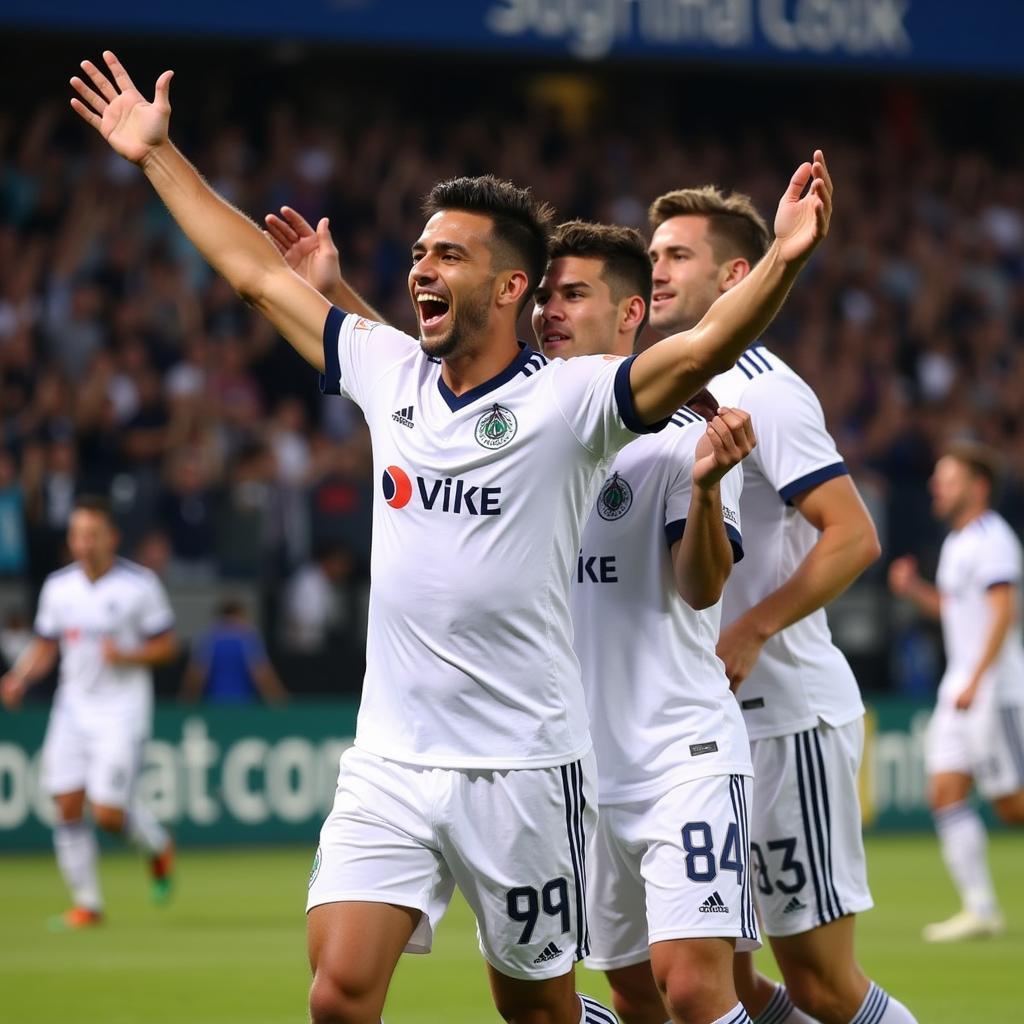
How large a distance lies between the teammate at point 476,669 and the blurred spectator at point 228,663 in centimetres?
1152

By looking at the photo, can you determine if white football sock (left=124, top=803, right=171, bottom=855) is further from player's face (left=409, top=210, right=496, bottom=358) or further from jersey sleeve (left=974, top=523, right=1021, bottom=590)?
player's face (left=409, top=210, right=496, bottom=358)

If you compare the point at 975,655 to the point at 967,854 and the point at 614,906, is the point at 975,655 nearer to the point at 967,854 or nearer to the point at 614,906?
the point at 967,854

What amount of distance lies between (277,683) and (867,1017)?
11.7 m

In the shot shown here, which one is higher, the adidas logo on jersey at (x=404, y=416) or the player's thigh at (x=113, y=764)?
the adidas logo on jersey at (x=404, y=416)

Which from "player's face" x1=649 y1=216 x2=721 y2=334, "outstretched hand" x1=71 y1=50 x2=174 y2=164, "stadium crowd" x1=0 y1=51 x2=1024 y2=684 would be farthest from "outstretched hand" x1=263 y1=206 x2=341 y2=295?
"stadium crowd" x1=0 y1=51 x2=1024 y2=684

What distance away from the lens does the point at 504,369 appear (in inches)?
211

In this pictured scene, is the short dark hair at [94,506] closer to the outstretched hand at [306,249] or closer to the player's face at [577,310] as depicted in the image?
the outstretched hand at [306,249]

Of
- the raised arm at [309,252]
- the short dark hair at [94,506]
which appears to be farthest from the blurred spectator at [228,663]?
the raised arm at [309,252]

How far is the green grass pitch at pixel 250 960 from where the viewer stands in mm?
8891

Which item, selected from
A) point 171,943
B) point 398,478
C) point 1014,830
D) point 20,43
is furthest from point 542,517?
point 20,43

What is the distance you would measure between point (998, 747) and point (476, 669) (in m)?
7.50

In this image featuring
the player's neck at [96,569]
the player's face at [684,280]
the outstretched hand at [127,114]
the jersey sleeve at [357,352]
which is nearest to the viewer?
the jersey sleeve at [357,352]

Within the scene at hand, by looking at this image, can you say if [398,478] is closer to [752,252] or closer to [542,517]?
[542,517]

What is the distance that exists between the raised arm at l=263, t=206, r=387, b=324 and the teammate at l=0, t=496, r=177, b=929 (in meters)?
7.03
